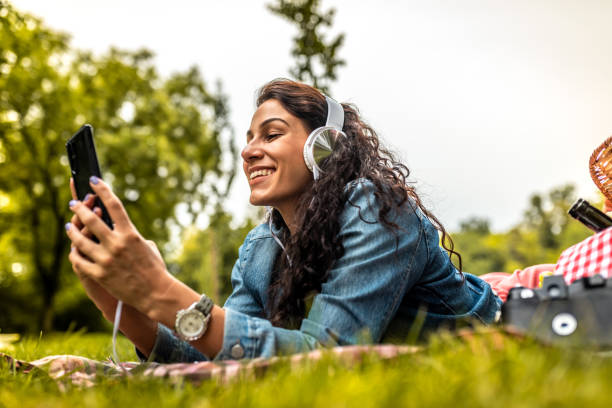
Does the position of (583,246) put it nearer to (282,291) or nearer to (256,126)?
(282,291)

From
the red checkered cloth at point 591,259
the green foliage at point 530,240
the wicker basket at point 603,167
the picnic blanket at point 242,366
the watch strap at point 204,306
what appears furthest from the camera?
the green foliage at point 530,240

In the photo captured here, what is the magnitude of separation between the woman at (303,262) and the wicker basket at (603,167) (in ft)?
2.97

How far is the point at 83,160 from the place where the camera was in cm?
198

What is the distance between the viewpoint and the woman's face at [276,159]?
267 centimetres

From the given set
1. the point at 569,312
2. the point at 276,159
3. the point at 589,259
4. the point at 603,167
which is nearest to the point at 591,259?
the point at 589,259

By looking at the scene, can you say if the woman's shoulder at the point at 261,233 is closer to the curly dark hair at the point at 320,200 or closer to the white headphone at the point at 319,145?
the curly dark hair at the point at 320,200

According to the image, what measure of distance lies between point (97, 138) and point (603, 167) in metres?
18.3

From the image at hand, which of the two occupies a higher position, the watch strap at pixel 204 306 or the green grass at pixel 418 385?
the green grass at pixel 418 385

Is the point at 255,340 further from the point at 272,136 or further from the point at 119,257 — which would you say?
the point at 272,136

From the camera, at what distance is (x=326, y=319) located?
6.39ft

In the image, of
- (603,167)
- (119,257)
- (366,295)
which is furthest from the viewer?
(603,167)

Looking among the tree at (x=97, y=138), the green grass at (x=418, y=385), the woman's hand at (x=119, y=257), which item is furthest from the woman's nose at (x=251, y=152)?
the tree at (x=97, y=138)

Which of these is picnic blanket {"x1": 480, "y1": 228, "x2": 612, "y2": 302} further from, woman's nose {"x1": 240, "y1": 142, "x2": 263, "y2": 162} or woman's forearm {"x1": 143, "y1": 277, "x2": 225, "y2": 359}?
woman's nose {"x1": 240, "y1": 142, "x2": 263, "y2": 162}

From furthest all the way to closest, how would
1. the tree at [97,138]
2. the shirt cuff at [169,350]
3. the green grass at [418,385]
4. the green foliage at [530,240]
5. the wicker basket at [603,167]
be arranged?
the green foliage at [530,240] → the tree at [97,138] → the wicker basket at [603,167] → the shirt cuff at [169,350] → the green grass at [418,385]
